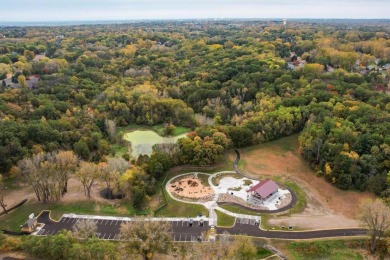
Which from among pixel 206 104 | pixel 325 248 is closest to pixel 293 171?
pixel 325 248

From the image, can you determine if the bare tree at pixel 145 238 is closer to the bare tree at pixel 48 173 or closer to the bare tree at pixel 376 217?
the bare tree at pixel 48 173

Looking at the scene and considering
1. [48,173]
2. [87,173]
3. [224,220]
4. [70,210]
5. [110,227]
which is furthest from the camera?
[70,210]

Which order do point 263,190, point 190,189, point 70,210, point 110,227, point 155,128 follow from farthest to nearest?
point 155,128, point 190,189, point 263,190, point 70,210, point 110,227

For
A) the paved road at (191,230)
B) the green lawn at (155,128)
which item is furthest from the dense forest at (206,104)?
the paved road at (191,230)

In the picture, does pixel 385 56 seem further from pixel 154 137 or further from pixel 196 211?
pixel 196 211

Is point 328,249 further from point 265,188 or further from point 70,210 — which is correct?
point 70,210

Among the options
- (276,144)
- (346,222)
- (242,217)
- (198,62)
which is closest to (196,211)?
(242,217)

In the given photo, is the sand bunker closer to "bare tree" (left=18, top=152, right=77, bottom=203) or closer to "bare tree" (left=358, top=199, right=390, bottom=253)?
"bare tree" (left=18, top=152, right=77, bottom=203)

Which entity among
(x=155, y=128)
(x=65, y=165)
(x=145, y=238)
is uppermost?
(x=65, y=165)
